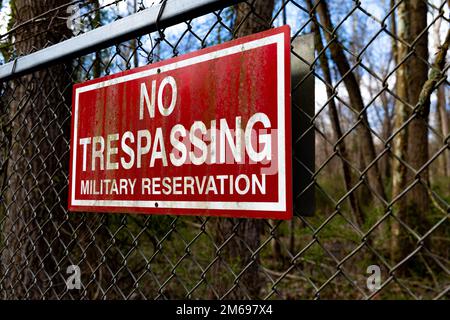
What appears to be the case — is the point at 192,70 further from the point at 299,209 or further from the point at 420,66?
the point at 420,66

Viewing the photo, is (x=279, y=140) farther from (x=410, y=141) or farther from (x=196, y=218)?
(x=410, y=141)

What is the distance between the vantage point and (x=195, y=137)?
1.31 metres

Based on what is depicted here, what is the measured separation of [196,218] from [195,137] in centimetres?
236

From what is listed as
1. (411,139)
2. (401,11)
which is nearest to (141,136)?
(401,11)

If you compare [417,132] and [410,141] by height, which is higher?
[417,132]

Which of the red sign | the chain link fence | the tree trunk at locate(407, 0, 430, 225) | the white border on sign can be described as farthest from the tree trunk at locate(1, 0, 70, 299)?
the tree trunk at locate(407, 0, 430, 225)

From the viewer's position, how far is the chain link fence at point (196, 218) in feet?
3.87

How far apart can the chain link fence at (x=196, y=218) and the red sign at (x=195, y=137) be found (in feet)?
0.28

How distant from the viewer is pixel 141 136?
1.47 meters

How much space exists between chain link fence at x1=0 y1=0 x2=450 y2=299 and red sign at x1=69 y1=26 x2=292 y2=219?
8 cm

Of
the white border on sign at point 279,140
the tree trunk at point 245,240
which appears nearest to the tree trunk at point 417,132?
the tree trunk at point 245,240

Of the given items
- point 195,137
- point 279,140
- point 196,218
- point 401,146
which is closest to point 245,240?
point 196,218

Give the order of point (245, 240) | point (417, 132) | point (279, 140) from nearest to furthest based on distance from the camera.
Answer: point (279, 140)
point (245, 240)
point (417, 132)

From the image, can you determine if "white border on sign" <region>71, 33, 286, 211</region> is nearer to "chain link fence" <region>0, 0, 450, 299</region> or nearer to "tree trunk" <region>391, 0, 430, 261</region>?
"chain link fence" <region>0, 0, 450, 299</region>
